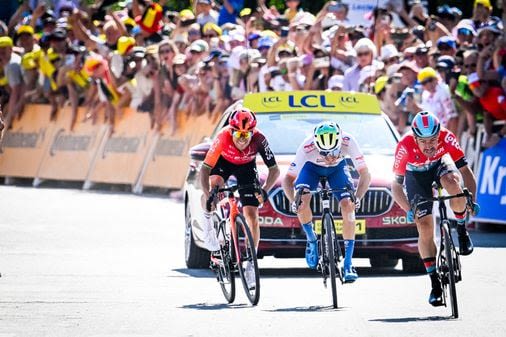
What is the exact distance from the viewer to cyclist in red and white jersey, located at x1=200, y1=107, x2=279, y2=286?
13.3m

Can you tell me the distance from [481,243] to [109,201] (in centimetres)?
910

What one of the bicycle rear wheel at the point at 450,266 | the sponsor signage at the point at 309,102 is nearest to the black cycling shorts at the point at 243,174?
the bicycle rear wheel at the point at 450,266

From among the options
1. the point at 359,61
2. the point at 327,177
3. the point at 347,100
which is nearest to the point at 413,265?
the point at 347,100

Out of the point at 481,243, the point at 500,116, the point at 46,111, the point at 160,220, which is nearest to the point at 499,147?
the point at 500,116

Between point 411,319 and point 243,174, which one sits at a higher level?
point 411,319

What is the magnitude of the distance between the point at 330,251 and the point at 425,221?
81 cm

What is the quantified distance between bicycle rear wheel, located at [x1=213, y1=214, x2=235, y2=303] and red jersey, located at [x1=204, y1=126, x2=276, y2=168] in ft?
1.74

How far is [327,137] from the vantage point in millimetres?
12969

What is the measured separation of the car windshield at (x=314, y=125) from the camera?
16.0 meters

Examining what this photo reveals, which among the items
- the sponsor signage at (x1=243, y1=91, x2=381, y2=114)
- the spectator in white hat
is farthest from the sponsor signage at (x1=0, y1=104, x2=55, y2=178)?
the sponsor signage at (x1=243, y1=91, x2=381, y2=114)

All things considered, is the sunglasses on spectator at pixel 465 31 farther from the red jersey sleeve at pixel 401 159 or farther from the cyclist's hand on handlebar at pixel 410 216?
the cyclist's hand on handlebar at pixel 410 216

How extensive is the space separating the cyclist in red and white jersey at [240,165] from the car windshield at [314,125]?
2.15 meters

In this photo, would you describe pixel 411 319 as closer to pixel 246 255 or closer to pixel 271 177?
pixel 246 255

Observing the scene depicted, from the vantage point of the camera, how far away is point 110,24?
29109mm
